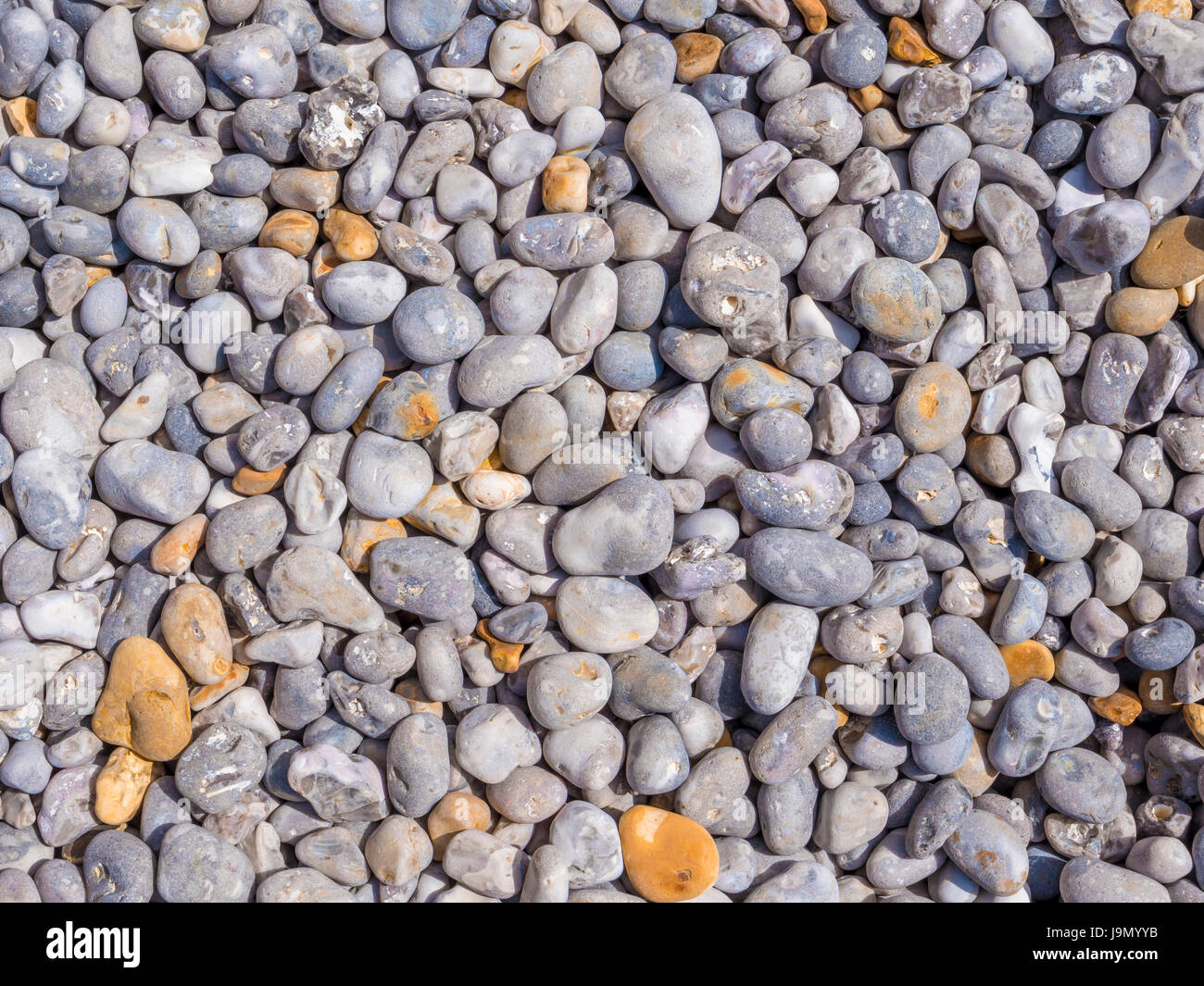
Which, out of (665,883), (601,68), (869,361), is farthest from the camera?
(601,68)

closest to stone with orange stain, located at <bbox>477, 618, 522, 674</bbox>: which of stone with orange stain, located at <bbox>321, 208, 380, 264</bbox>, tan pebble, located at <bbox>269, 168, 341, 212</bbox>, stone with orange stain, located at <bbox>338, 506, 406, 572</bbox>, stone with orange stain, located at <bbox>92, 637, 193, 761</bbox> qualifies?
stone with orange stain, located at <bbox>338, 506, 406, 572</bbox>

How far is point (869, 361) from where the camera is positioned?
1463 millimetres

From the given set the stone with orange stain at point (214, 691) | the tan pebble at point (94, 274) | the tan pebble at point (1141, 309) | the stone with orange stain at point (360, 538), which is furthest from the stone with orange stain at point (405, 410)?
the tan pebble at point (1141, 309)

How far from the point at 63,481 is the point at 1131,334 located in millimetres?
1721

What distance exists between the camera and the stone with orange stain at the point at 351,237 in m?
1.48

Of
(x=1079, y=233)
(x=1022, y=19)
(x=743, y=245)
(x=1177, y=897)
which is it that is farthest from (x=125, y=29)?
(x=1177, y=897)

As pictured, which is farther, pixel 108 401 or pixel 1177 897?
pixel 108 401

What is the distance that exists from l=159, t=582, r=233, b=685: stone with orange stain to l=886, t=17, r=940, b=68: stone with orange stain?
1416 millimetres

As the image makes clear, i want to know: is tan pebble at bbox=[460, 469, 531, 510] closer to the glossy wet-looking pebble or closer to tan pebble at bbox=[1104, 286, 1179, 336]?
the glossy wet-looking pebble

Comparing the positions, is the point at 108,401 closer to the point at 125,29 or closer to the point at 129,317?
the point at 129,317

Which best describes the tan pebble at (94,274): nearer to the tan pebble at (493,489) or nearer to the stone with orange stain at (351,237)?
the stone with orange stain at (351,237)

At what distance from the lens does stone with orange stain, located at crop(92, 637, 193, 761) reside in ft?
4.43

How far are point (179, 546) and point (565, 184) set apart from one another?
83 cm

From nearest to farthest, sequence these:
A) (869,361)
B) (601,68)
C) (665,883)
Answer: (665,883) → (869,361) → (601,68)
